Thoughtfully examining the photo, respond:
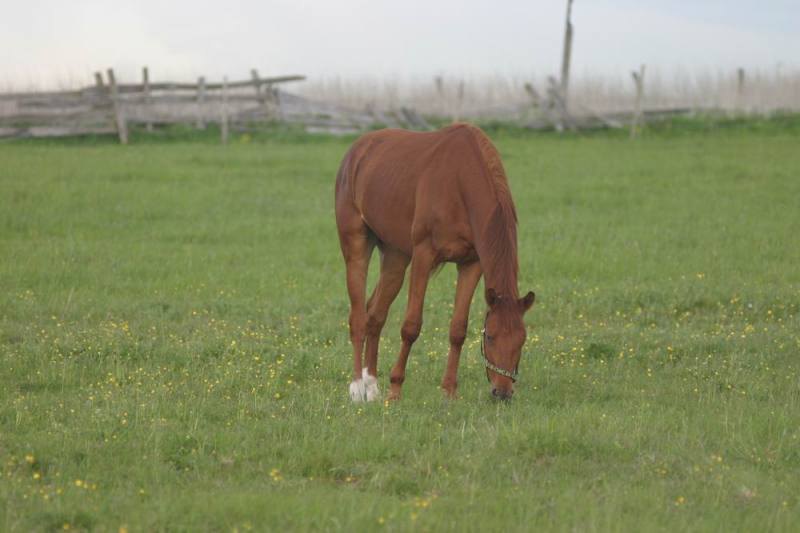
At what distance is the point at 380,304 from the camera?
8789 mm

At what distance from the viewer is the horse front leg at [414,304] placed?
8031mm

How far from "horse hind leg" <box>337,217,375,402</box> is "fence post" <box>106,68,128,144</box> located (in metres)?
23.2

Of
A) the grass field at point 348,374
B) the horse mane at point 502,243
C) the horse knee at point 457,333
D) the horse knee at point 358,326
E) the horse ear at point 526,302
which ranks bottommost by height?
the grass field at point 348,374

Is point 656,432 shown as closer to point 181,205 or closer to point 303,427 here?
point 303,427

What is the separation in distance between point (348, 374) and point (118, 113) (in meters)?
24.1

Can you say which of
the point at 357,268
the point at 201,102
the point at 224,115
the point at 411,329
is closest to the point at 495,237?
the point at 411,329

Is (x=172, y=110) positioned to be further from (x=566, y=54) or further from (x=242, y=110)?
(x=566, y=54)

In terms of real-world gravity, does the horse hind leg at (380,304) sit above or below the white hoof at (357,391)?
above

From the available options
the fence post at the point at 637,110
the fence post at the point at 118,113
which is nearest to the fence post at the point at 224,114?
the fence post at the point at 118,113

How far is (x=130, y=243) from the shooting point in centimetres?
1583

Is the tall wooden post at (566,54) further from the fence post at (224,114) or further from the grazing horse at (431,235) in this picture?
the grazing horse at (431,235)

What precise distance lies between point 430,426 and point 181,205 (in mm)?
12756

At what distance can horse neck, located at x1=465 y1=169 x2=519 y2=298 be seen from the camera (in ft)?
24.9

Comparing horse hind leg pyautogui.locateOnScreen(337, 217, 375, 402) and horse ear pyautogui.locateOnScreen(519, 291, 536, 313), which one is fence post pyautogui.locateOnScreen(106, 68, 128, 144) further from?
horse ear pyautogui.locateOnScreen(519, 291, 536, 313)
